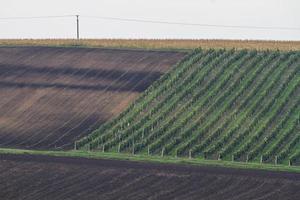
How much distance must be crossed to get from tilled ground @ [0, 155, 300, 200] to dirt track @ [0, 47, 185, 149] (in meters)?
12.7

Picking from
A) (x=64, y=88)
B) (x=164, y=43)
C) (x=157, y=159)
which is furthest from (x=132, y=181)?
(x=164, y=43)

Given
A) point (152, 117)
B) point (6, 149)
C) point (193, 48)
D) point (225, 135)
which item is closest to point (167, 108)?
point (152, 117)

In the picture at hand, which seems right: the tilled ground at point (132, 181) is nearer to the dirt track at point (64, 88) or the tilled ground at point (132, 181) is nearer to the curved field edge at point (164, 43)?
the dirt track at point (64, 88)

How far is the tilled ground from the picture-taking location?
61.9 m

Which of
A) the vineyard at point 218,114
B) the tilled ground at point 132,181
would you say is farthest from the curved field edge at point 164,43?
the tilled ground at point 132,181

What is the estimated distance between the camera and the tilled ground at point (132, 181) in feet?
203

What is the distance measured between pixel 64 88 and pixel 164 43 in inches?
904

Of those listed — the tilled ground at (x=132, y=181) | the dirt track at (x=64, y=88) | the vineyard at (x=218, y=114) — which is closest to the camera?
the tilled ground at (x=132, y=181)

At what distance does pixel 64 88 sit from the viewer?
346 feet

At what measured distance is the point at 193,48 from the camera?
119 meters

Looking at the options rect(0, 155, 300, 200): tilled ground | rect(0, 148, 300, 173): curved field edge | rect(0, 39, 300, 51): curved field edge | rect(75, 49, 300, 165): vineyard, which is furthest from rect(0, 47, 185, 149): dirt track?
rect(0, 155, 300, 200): tilled ground

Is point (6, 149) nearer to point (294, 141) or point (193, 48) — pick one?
point (294, 141)

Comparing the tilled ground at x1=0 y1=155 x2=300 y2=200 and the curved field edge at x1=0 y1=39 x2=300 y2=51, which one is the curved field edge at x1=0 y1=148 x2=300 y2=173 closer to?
the tilled ground at x1=0 y1=155 x2=300 y2=200

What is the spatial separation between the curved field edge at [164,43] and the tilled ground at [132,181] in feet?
152
